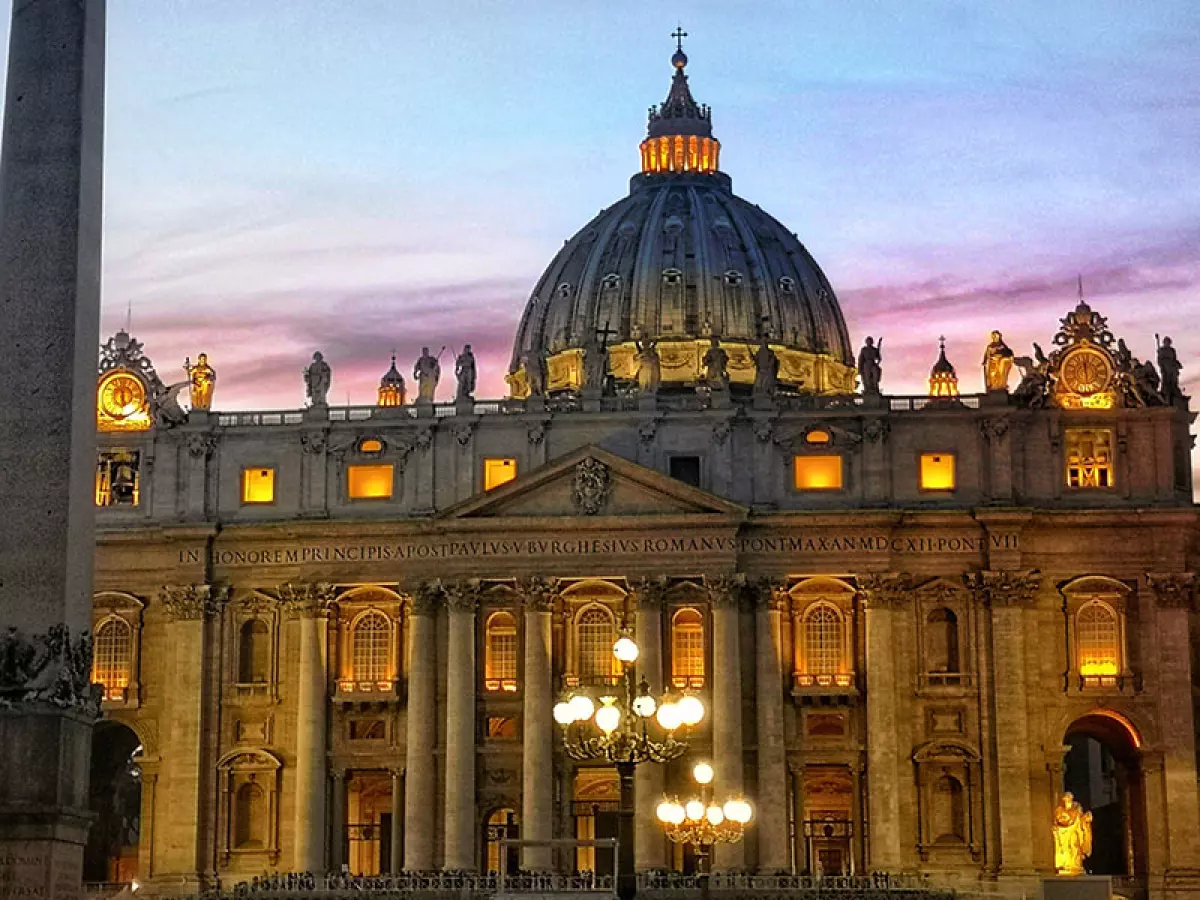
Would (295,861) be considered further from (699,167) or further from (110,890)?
(699,167)

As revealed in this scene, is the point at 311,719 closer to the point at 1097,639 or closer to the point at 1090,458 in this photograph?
the point at 1097,639

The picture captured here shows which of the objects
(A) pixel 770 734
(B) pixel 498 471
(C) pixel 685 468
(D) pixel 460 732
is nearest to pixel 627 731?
Answer: (A) pixel 770 734

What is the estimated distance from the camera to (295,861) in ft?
267

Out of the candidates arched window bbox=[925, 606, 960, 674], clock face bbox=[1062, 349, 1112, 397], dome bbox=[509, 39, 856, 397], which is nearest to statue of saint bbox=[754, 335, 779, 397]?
arched window bbox=[925, 606, 960, 674]

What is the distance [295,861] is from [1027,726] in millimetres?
24403

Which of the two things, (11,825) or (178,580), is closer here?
(11,825)

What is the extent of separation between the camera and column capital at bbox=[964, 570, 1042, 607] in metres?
81.2

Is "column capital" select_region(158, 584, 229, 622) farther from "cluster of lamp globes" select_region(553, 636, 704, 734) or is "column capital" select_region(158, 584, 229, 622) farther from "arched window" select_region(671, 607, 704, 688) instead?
"cluster of lamp globes" select_region(553, 636, 704, 734)

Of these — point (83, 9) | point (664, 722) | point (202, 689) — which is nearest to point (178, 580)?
point (202, 689)

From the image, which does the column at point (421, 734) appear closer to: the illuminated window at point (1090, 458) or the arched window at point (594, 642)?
the arched window at point (594, 642)

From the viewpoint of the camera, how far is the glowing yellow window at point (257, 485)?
85.1m

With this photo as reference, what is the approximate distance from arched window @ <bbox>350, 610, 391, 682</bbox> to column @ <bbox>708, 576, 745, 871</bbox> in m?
11.3

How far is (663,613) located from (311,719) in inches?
481

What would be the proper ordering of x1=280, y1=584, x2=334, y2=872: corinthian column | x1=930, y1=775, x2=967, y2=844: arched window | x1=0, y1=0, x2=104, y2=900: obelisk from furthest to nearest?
x1=280, y1=584, x2=334, y2=872: corinthian column → x1=930, y1=775, x2=967, y2=844: arched window → x1=0, y1=0, x2=104, y2=900: obelisk
